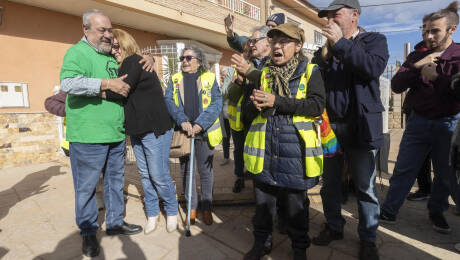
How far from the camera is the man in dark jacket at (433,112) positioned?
234 cm

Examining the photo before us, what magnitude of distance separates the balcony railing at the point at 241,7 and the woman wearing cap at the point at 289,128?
Answer: 30.5 feet

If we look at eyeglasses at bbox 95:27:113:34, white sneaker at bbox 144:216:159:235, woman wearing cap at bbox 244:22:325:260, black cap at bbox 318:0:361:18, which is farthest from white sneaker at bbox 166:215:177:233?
black cap at bbox 318:0:361:18

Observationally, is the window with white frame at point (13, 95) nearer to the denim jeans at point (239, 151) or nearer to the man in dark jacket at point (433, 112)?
the denim jeans at point (239, 151)

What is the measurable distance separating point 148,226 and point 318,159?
198 centimetres

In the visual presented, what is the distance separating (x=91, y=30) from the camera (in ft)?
7.18

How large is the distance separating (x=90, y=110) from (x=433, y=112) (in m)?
3.39

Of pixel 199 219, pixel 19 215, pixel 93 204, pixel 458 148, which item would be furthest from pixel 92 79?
→ pixel 458 148

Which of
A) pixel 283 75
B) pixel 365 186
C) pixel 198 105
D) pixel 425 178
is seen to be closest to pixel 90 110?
pixel 198 105

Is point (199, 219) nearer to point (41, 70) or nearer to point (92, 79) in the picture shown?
point (92, 79)

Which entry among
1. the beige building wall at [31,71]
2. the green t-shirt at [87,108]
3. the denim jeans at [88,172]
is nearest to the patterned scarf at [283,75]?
the green t-shirt at [87,108]

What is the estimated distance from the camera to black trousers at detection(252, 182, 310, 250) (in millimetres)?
1999

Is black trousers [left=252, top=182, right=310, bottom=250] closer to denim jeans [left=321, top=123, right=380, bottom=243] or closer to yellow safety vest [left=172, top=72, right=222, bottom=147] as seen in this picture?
denim jeans [left=321, top=123, right=380, bottom=243]

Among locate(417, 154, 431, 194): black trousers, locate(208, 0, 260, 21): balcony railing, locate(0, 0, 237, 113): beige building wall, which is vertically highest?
locate(208, 0, 260, 21): balcony railing

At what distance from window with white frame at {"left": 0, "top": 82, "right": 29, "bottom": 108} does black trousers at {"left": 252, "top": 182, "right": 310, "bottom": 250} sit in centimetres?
678
